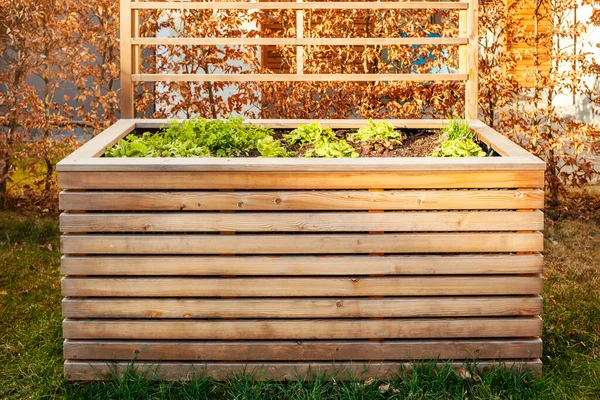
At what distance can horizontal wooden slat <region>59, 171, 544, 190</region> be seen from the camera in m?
3.19

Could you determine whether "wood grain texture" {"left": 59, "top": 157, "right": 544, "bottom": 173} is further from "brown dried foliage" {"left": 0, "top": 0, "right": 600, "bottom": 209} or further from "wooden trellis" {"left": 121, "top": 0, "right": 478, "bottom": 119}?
"brown dried foliage" {"left": 0, "top": 0, "right": 600, "bottom": 209}

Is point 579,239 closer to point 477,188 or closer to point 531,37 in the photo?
point 531,37

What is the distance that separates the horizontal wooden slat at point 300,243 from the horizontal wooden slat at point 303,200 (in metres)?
0.11

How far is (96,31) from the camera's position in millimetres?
6301

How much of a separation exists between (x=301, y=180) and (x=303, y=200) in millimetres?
78

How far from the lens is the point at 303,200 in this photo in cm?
321

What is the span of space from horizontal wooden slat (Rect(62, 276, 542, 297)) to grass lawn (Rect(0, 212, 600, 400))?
34cm

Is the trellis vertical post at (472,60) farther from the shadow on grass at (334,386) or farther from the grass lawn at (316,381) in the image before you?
the shadow on grass at (334,386)

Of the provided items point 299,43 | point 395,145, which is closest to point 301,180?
point 395,145

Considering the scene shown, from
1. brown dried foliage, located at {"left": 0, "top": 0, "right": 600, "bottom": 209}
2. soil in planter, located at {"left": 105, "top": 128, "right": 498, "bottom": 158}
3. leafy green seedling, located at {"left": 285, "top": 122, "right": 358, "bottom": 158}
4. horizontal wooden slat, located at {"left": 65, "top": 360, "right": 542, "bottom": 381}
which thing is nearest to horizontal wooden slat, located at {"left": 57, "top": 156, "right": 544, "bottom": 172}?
soil in planter, located at {"left": 105, "top": 128, "right": 498, "bottom": 158}

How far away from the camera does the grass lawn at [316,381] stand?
3201 millimetres

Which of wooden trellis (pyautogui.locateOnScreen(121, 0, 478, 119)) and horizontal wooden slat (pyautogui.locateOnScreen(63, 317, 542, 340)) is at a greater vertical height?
wooden trellis (pyautogui.locateOnScreen(121, 0, 478, 119))

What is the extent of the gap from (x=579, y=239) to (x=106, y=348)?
3.75m

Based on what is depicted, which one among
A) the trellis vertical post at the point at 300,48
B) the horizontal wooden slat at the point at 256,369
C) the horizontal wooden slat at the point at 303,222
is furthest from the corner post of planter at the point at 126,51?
the horizontal wooden slat at the point at 256,369
